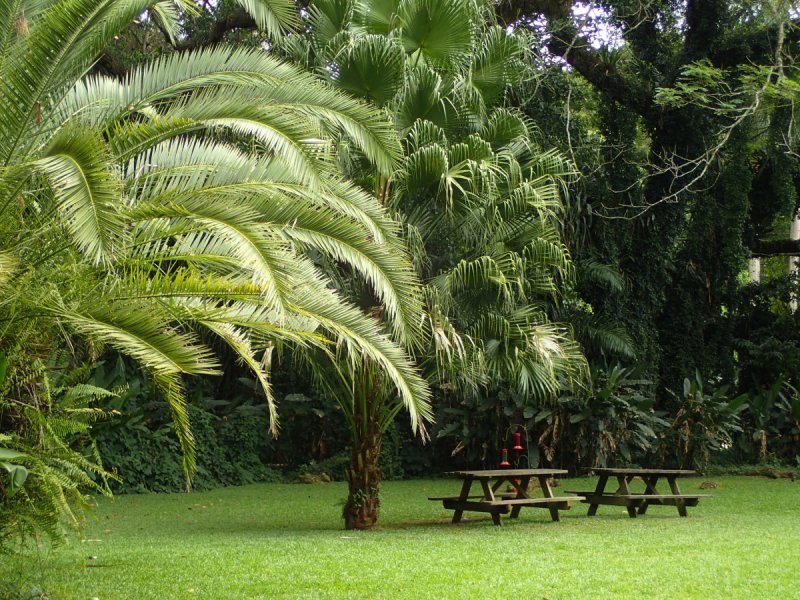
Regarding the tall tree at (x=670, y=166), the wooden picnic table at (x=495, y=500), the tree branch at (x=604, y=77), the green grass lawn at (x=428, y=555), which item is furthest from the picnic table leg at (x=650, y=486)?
the tree branch at (x=604, y=77)

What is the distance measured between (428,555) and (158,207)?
4122 millimetres

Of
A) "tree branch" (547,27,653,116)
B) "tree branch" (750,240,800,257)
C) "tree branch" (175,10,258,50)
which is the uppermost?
"tree branch" (547,27,653,116)

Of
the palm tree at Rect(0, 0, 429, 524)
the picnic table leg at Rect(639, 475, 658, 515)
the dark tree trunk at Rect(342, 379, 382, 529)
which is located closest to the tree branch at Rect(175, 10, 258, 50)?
the dark tree trunk at Rect(342, 379, 382, 529)

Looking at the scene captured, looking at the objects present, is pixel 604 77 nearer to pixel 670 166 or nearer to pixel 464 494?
pixel 670 166

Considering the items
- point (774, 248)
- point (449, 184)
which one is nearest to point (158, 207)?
point (449, 184)

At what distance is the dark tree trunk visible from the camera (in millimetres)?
9445

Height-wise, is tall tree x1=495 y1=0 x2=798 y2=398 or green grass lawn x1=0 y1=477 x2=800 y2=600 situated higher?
tall tree x1=495 y1=0 x2=798 y2=398

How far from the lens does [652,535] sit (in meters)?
8.48

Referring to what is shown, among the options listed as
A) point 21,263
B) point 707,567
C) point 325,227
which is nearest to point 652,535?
point 707,567

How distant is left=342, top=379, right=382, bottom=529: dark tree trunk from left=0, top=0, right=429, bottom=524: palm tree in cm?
325

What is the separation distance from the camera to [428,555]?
7254mm

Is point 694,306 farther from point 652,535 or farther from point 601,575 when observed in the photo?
point 601,575

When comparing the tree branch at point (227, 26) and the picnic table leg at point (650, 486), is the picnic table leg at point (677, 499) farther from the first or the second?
the tree branch at point (227, 26)

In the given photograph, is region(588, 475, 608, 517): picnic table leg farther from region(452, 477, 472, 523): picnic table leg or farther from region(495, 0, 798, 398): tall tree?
region(495, 0, 798, 398): tall tree
